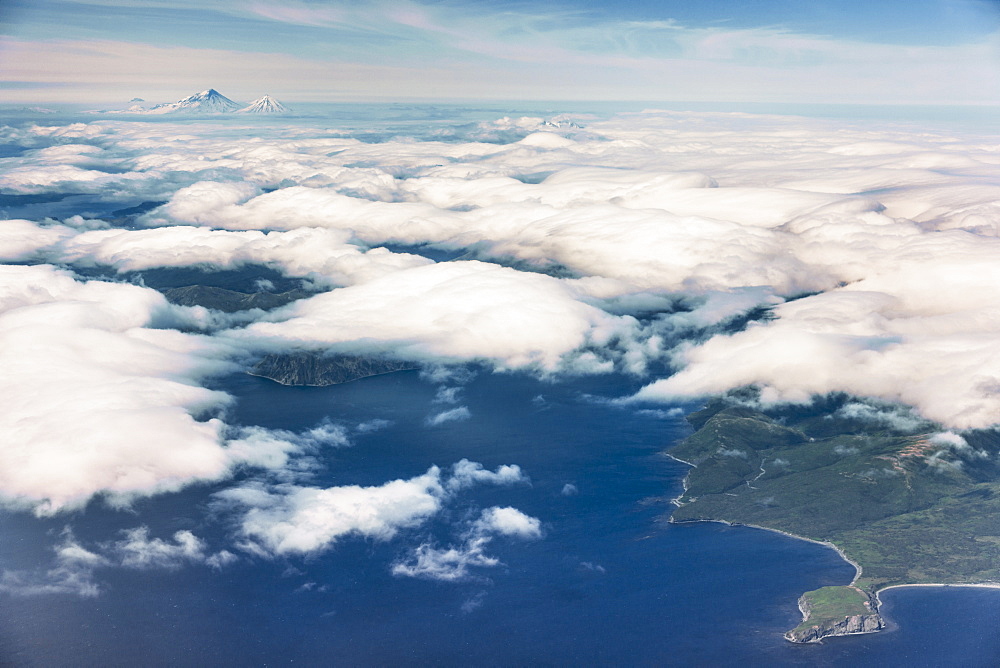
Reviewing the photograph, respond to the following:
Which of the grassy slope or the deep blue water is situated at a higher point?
the grassy slope

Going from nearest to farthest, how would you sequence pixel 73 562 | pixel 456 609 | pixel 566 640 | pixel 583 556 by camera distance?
1. pixel 566 640
2. pixel 456 609
3. pixel 73 562
4. pixel 583 556

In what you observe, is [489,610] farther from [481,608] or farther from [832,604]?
[832,604]

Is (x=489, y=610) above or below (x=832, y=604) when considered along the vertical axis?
below

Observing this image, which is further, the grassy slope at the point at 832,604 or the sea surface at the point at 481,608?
the grassy slope at the point at 832,604

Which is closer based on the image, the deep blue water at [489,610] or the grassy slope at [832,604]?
the deep blue water at [489,610]

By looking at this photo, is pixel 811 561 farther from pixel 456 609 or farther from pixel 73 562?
pixel 73 562

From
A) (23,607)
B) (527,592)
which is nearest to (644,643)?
(527,592)

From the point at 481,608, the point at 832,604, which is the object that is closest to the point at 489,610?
the point at 481,608

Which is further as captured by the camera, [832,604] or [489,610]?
[489,610]

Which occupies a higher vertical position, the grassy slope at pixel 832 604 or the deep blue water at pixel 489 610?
the grassy slope at pixel 832 604

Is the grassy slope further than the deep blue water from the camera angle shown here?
Yes

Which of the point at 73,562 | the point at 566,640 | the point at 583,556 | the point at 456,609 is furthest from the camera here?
the point at 583,556
